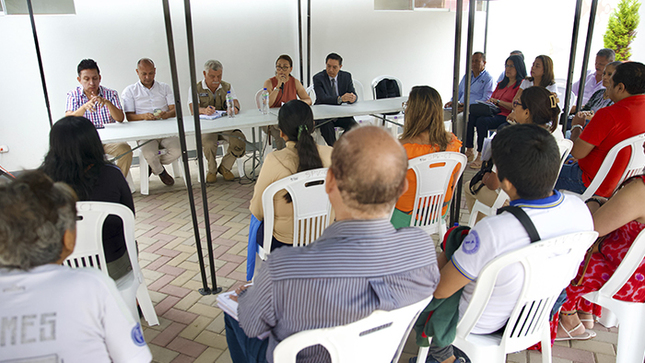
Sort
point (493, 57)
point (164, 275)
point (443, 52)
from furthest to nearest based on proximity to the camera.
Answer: point (493, 57) → point (443, 52) → point (164, 275)

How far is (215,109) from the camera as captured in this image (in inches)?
184

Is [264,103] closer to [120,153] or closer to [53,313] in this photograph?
[120,153]

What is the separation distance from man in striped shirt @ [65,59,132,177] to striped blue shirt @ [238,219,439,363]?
3324mm

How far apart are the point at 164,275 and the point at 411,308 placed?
2181 millimetres

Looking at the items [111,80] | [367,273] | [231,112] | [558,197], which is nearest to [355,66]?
[231,112]

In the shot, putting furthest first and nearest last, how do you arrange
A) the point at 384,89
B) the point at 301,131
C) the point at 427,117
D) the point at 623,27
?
1. the point at 623,27
2. the point at 384,89
3. the point at 427,117
4. the point at 301,131

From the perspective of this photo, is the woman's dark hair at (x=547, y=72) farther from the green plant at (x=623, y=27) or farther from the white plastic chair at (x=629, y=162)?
the green plant at (x=623, y=27)

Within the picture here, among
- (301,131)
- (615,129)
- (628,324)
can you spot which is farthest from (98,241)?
(615,129)

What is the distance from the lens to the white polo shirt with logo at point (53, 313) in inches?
36.3

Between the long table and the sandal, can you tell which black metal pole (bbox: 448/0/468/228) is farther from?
the long table

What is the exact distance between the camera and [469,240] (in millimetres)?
1342

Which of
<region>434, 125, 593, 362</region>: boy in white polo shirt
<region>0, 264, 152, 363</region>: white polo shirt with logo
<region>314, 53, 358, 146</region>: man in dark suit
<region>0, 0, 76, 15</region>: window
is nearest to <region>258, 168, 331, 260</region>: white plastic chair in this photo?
<region>434, 125, 593, 362</region>: boy in white polo shirt

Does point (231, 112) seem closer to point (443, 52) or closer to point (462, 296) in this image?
point (462, 296)

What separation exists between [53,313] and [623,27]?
12.1m
